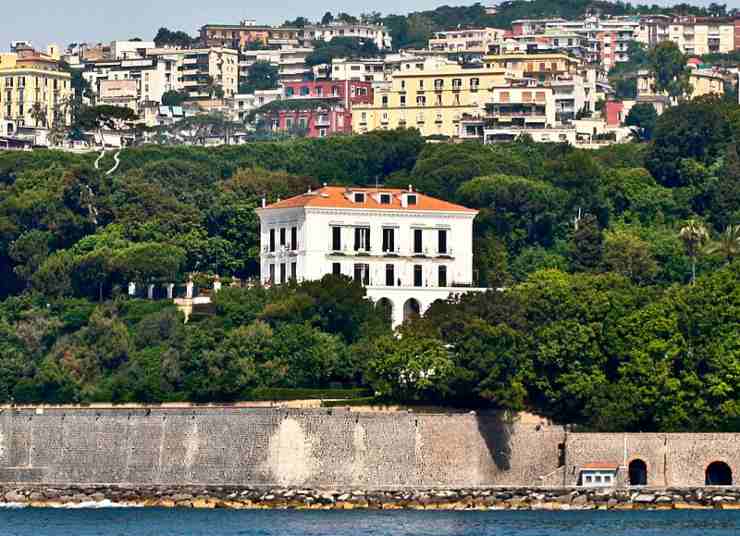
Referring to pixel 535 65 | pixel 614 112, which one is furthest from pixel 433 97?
pixel 614 112

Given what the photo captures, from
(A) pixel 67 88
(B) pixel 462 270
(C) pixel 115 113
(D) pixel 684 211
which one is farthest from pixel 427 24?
(B) pixel 462 270

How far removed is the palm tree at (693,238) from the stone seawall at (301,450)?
17390 mm

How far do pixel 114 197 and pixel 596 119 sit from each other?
3792 centimetres

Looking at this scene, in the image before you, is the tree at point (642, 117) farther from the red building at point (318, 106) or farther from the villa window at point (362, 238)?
the villa window at point (362, 238)

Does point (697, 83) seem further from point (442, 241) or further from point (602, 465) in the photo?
point (602, 465)

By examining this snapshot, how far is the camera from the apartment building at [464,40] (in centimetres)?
14925

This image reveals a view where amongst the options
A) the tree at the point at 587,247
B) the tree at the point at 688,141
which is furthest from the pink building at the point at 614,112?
the tree at the point at 587,247

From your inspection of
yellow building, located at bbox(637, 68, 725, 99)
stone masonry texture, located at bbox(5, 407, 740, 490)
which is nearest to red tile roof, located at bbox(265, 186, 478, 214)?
stone masonry texture, located at bbox(5, 407, 740, 490)

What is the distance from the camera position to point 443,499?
238 feet

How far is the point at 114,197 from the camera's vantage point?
3871 inches

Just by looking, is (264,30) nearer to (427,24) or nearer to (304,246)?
(427,24)

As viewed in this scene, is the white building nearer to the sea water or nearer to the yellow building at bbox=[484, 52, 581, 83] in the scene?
the sea water

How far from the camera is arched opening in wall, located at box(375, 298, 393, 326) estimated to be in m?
83.8

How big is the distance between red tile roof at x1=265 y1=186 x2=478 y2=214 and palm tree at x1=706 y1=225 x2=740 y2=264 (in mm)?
9007
